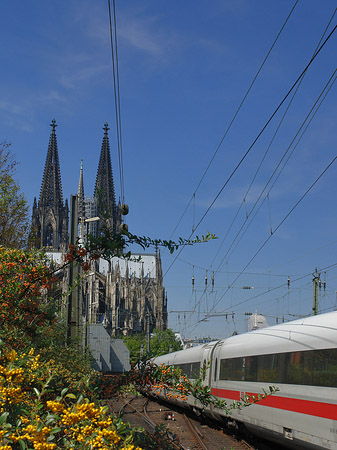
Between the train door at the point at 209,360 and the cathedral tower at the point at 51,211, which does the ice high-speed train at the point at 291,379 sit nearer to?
the train door at the point at 209,360

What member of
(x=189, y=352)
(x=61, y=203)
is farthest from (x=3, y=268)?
(x=61, y=203)

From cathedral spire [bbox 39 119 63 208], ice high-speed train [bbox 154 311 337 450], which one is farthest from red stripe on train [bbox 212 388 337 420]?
cathedral spire [bbox 39 119 63 208]

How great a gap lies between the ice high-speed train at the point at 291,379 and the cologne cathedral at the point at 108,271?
76.3 meters

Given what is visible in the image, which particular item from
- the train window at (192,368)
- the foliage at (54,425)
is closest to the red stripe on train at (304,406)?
the foliage at (54,425)

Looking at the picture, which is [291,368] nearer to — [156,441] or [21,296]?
[21,296]

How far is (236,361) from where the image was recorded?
60.0 feet

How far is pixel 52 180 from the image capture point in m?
144

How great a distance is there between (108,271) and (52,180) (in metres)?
34.6

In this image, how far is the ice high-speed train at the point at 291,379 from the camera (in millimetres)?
11500

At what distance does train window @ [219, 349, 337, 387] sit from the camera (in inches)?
453

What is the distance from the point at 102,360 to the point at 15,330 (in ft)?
205

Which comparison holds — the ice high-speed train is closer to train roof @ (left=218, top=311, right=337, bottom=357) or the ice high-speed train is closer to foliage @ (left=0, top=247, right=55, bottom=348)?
train roof @ (left=218, top=311, right=337, bottom=357)

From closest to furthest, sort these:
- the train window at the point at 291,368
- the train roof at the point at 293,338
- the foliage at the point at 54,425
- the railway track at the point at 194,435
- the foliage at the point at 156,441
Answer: the foliage at the point at 54,425, the foliage at the point at 156,441, the train window at the point at 291,368, the train roof at the point at 293,338, the railway track at the point at 194,435

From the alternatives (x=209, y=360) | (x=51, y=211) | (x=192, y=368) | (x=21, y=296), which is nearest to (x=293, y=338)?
(x=21, y=296)
